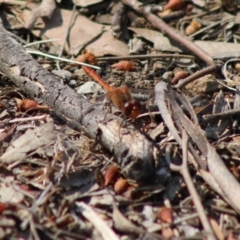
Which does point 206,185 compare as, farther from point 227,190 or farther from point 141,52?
point 141,52

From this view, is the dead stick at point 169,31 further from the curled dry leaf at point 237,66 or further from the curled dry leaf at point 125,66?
the curled dry leaf at point 125,66

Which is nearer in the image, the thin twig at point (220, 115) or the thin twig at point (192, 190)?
the thin twig at point (192, 190)

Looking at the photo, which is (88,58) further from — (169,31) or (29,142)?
(29,142)

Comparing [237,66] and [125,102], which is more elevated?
[125,102]

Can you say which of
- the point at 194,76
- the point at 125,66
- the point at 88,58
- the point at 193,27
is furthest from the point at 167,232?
the point at 193,27

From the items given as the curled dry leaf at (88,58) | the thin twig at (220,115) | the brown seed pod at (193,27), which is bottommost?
the thin twig at (220,115)

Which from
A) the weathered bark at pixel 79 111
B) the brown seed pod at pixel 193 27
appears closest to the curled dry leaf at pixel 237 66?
the brown seed pod at pixel 193 27
